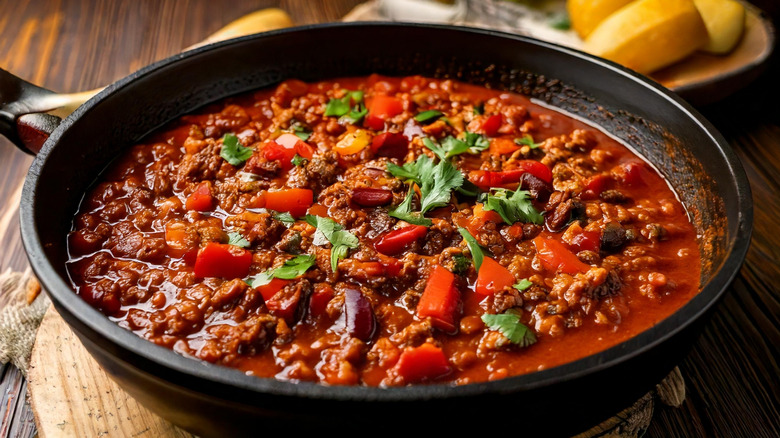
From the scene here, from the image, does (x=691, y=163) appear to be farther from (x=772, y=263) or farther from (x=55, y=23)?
(x=55, y=23)

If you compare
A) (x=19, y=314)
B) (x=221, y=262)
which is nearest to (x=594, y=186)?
(x=221, y=262)

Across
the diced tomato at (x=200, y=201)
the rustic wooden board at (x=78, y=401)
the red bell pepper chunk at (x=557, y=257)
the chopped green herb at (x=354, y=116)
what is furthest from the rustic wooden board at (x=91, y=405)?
the chopped green herb at (x=354, y=116)

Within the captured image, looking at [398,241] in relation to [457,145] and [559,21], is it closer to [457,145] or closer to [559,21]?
[457,145]

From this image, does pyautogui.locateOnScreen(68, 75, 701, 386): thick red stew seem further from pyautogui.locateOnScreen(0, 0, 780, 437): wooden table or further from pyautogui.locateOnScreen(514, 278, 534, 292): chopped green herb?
pyautogui.locateOnScreen(0, 0, 780, 437): wooden table

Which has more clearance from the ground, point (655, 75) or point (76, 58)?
point (655, 75)

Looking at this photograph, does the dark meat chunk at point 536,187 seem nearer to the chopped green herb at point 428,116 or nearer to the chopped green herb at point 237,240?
the chopped green herb at point 428,116

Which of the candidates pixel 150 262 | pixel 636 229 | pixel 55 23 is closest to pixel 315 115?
pixel 150 262

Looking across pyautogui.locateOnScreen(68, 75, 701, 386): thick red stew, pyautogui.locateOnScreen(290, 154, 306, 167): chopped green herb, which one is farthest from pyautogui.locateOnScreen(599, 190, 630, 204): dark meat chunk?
pyautogui.locateOnScreen(290, 154, 306, 167): chopped green herb
